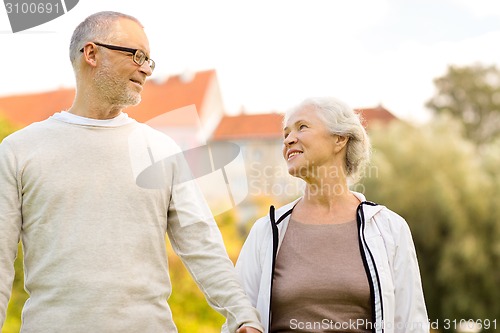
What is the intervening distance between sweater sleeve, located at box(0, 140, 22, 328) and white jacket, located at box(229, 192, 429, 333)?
37.4 inches

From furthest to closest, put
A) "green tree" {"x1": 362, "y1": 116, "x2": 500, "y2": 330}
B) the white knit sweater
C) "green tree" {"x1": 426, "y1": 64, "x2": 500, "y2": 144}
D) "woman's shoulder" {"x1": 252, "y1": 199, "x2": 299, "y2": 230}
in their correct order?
"green tree" {"x1": 426, "y1": 64, "x2": 500, "y2": 144}
"green tree" {"x1": 362, "y1": 116, "x2": 500, "y2": 330}
"woman's shoulder" {"x1": 252, "y1": 199, "x2": 299, "y2": 230}
the white knit sweater

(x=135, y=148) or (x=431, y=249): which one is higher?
(x=135, y=148)

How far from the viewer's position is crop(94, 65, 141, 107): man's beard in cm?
274

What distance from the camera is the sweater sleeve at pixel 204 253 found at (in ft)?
9.11

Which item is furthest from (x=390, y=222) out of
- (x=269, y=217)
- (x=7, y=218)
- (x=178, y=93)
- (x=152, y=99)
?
(x=152, y=99)

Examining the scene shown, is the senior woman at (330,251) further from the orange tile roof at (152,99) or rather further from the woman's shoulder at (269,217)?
the orange tile roof at (152,99)

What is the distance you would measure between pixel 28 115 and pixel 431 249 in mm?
19805

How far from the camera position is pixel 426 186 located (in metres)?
16.4

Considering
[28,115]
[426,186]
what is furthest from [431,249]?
[28,115]

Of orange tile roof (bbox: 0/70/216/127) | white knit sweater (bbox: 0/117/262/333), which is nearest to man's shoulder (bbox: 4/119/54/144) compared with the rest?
white knit sweater (bbox: 0/117/262/333)

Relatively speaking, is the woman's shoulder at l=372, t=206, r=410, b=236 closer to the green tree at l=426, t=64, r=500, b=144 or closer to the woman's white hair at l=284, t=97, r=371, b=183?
the woman's white hair at l=284, t=97, r=371, b=183

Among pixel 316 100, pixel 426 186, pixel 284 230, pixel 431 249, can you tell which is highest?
pixel 316 100

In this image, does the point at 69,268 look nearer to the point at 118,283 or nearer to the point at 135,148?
the point at 118,283

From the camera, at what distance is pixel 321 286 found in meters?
2.94
